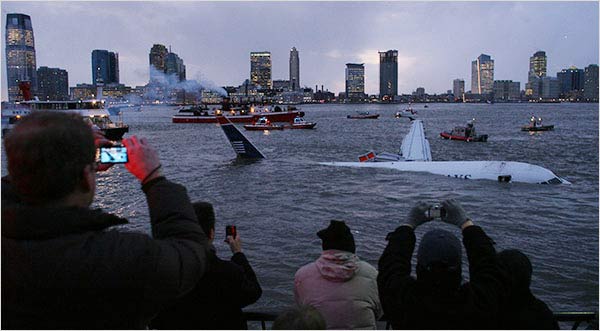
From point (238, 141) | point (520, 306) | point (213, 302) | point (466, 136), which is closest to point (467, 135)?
point (466, 136)

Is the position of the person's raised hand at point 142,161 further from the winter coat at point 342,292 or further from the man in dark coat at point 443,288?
the winter coat at point 342,292

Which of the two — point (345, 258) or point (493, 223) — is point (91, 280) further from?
point (493, 223)

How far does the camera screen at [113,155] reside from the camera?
227 cm

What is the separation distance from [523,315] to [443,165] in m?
25.8

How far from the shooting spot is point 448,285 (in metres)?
2.89

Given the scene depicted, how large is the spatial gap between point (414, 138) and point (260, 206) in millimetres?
12142

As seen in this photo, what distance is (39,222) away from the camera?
6.24 feet

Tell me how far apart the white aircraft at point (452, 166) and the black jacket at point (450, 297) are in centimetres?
2381

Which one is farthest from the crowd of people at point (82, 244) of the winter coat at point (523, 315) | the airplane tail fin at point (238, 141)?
the airplane tail fin at point (238, 141)

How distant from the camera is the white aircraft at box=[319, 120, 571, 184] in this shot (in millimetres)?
25203

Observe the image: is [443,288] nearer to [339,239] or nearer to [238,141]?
[339,239]

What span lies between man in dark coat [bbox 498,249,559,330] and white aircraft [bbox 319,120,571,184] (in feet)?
77.7

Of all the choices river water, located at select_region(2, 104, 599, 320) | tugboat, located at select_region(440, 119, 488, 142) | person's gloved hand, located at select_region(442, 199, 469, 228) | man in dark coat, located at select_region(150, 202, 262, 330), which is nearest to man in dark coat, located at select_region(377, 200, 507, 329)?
person's gloved hand, located at select_region(442, 199, 469, 228)

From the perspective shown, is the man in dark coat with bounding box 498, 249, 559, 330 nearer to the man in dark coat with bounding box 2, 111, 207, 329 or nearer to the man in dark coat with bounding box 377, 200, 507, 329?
the man in dark coat with bounding box 377, 200, 507, 329
